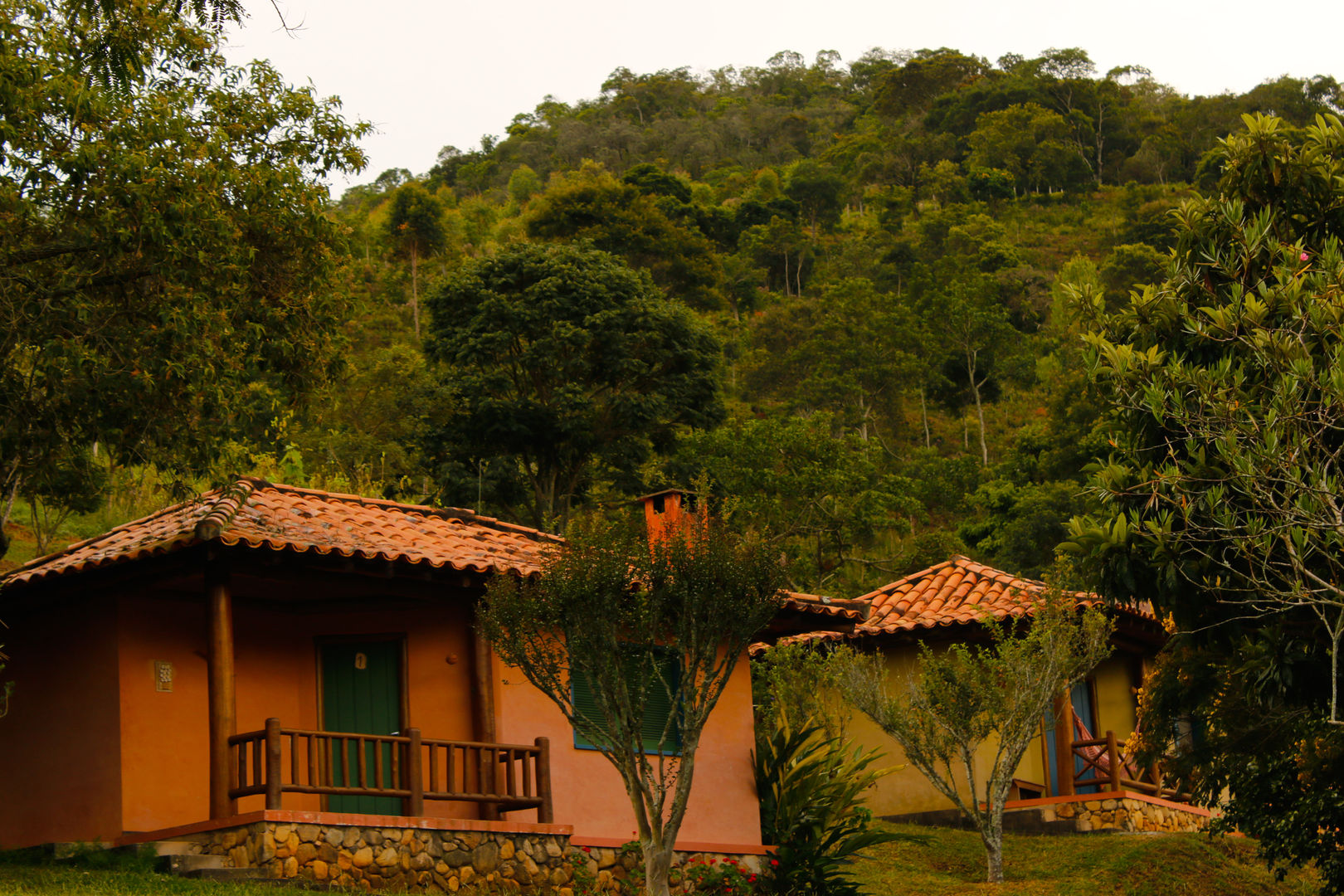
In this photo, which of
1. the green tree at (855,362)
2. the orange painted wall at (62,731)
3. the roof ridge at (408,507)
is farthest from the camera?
the green tree at (855,362)

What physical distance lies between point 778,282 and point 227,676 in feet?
186

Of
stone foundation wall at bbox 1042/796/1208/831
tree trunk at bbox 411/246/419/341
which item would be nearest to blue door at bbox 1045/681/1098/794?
stone foundation wall at bbox 1042/796/1208/831

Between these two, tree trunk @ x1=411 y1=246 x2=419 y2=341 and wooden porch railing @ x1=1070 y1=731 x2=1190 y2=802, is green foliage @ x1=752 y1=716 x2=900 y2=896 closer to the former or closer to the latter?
wooden porch railing @ x1=1070 y1=731 x2=1190 y2=802

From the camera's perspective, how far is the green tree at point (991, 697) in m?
14.5

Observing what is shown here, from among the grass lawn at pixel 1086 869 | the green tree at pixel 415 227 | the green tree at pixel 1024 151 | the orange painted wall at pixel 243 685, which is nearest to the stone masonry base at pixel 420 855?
the orange painted wall at pixel 243 685

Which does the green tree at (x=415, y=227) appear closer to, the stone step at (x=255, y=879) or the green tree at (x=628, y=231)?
the green tree at (x=628, y=231)

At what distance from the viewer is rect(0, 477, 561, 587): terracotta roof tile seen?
1190cm

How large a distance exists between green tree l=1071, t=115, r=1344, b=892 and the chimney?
3050 millimetres

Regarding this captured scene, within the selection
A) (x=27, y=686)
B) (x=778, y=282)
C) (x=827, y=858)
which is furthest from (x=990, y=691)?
(x=778, y=282)

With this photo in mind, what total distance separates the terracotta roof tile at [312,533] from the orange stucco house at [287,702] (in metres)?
0.04

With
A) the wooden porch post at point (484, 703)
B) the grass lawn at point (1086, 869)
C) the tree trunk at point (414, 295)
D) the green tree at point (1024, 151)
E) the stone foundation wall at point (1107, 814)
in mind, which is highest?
the green tree at point (1024, 151)

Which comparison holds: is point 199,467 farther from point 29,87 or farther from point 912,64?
point 912,64

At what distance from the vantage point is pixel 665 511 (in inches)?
Result: 528

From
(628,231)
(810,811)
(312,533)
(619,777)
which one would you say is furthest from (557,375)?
(312,533)
